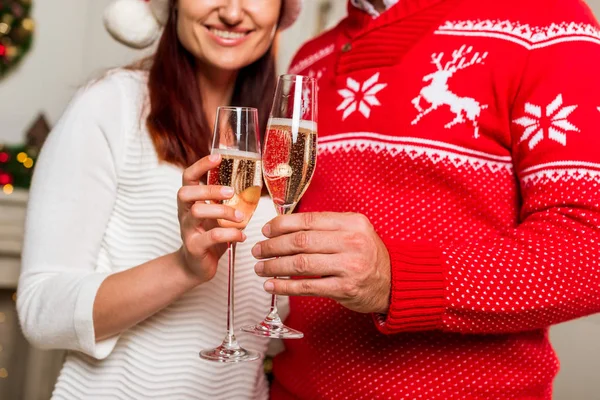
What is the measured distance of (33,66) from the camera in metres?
3.53

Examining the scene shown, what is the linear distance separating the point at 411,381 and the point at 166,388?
543 millimetres

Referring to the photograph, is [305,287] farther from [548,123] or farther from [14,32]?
[14,32]

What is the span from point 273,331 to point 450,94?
65 cm

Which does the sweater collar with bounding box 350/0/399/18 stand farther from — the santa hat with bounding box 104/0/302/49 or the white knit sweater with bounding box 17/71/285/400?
the white knit sweater with bounding box 17/71/285/400

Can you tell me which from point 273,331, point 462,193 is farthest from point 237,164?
point 462,193

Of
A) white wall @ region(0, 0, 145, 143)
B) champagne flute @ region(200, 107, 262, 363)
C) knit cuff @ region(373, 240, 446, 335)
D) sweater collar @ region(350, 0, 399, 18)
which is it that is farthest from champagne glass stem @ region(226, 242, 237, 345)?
white wall @ region(0, 0, 145, 143)

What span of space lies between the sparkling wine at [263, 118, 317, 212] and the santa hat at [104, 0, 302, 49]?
74cm

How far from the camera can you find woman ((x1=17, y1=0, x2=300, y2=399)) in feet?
4.70

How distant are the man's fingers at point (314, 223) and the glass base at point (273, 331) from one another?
0.16 metres

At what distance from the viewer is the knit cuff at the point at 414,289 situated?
1.15 m

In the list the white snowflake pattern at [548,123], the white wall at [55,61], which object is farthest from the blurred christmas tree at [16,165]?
the white snowflake pattern at [548,123]

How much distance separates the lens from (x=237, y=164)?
1.15 m

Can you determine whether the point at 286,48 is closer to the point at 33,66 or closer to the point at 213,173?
the point at 33,66

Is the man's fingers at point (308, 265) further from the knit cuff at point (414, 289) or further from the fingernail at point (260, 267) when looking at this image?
the knit cuff at point (414, 289)
